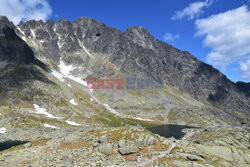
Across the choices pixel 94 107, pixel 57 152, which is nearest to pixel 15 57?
pixel 94 107

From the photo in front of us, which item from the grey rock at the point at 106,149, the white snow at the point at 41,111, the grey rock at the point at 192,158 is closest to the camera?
the grey rock at the point at 192,158

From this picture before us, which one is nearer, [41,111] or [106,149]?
[106,149]

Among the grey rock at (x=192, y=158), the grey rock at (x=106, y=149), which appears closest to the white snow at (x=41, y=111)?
the grey rock at (x=106, y=149)

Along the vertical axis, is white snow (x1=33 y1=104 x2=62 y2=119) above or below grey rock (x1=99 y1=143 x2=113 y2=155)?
above

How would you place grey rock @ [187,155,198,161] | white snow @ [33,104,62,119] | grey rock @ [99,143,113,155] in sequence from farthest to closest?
white snow @ [33,104,62,119], grey rock @ [99,143,113,155], grey rock @ [187,155,198,161]

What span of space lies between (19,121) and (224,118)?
20182 centimetres

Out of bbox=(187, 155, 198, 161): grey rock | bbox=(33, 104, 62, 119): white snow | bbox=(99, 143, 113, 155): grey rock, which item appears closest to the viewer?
bbox=(187, 155, 198, 161): grey rock

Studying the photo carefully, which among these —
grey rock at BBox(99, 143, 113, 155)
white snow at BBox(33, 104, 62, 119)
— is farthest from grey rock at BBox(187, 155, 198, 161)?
white snow at BBox(33, 104, 62, 119)

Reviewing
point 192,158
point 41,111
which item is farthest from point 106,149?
point 41,111

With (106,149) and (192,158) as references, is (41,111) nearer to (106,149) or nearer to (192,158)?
(106,149)

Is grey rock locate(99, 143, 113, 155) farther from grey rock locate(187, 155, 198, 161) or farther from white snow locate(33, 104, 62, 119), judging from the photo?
white snow locate(33, 104, 62, 119)

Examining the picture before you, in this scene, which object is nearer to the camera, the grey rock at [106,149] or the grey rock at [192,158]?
the grey rock at [192,158]

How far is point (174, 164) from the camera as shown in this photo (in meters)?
29.1

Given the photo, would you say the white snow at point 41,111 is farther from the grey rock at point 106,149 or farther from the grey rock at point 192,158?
the grey rock at point 192,158
